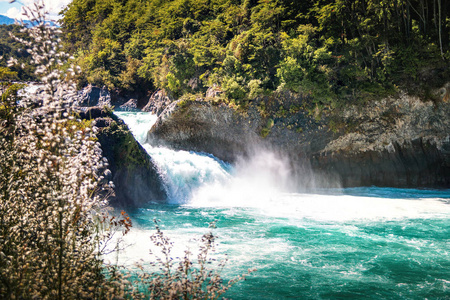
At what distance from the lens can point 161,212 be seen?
43.0ft

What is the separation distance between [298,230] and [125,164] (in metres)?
7.53

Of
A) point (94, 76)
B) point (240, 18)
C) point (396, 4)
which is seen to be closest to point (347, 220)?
point (396, 4)

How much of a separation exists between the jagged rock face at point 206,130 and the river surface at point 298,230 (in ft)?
2.68

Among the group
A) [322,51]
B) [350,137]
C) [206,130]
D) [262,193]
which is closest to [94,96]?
Result: [206,130]

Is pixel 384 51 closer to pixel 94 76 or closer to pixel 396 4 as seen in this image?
pixel 396 4

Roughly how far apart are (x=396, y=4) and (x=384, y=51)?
8.90 feet

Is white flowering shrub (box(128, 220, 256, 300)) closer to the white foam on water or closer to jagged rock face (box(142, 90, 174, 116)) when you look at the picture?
the white foam on water

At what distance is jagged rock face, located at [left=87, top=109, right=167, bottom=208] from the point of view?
1284cm

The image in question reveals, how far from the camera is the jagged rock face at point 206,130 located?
18422mm

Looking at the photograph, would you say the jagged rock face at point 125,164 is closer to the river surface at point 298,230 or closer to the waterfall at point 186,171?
the river surface at point 298,230

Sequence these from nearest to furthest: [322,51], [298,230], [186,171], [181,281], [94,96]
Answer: [181,281]
[298,230]
[322,51]
[186,171]
[94,96]

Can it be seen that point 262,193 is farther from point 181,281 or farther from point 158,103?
point 181,281

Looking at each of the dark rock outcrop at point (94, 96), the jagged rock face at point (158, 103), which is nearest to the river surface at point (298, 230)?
the jagged rock face at point (158, 103)

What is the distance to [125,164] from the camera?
13.4 meters
